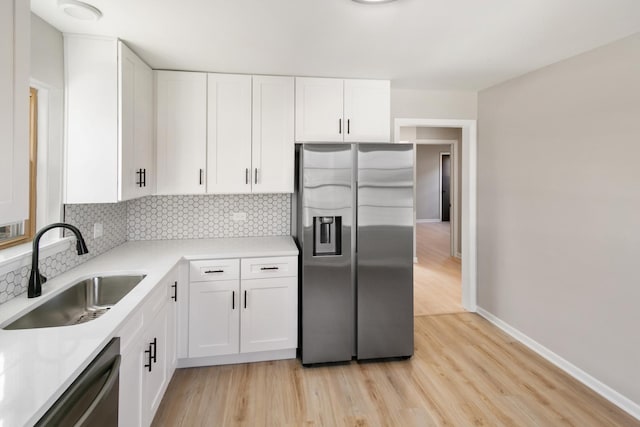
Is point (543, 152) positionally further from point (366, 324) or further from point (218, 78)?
point (218, 78)

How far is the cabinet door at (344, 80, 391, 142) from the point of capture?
3078 millimetres

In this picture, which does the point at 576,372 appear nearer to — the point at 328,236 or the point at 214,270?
the point at 328,236

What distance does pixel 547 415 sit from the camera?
2184mm

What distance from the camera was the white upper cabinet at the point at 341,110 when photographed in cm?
301

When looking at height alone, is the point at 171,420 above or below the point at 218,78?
below

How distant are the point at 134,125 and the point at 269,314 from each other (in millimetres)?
1724

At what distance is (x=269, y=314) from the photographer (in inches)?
110

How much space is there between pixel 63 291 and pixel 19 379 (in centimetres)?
94

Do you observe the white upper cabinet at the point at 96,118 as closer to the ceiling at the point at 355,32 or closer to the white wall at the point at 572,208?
the ceiling at the point at 355,32

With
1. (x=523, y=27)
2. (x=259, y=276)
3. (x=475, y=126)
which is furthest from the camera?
(x=475, y=126)

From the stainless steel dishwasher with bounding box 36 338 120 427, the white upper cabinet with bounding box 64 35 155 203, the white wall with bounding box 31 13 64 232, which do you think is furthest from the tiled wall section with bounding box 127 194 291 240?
the stainless steel dishwasher with bounding box 36 338 120 427

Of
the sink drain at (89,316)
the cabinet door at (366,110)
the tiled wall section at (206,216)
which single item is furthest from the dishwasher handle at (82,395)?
the cabinet door at (366,110)

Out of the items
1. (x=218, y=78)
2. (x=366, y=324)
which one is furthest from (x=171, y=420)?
(x=218, y=78)

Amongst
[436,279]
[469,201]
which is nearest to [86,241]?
[469,201]
